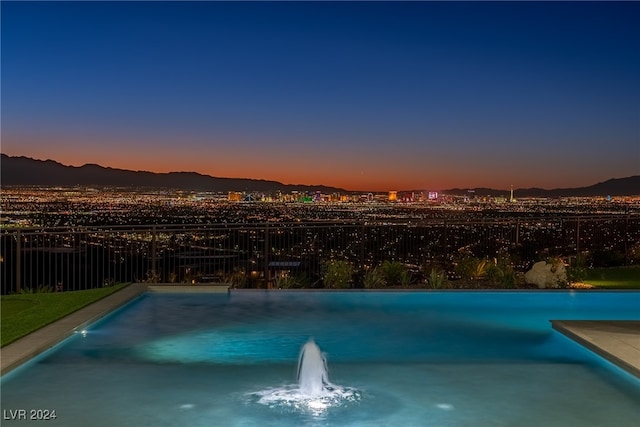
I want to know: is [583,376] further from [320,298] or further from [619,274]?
[619,274]

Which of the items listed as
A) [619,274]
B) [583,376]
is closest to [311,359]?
[583,376]

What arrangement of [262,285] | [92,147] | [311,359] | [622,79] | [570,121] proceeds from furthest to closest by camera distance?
1. [92,147]
2. [570,121]
3. [622,79]
4. [262,285]
5. [311,359]

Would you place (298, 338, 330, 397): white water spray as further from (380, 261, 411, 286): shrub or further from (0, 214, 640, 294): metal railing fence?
(380, 261, 411, 286): shrub

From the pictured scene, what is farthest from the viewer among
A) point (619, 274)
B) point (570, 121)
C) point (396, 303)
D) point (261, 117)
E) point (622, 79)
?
point (261, 117)

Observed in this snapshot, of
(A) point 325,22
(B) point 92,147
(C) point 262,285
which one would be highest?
(A) point 325,22

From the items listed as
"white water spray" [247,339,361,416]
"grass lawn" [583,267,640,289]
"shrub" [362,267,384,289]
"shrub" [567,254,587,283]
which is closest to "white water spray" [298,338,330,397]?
"white water spray" [247,339,361,416]

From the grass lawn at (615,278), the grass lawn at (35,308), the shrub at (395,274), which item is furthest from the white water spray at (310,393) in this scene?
the grass lawn at (615,278)
